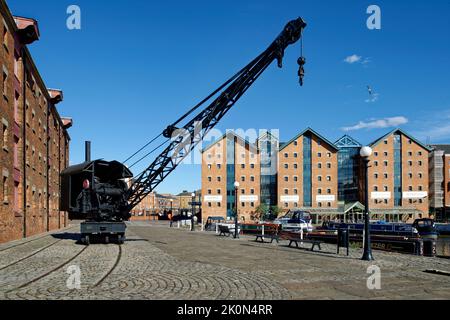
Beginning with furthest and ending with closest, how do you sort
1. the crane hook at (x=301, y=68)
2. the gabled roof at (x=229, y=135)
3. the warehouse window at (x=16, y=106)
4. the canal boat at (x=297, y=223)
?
the gabled roof at (x=229, y=135) < the canal boat at (x=297, y=223) < the warehouse window at (x=16, y=106) < the crane hook at (x=301, y=68)

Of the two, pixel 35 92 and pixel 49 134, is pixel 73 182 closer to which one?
pixel 35 92

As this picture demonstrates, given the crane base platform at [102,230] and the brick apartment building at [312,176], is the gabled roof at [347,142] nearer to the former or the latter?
the brick apartment building at [312,176]

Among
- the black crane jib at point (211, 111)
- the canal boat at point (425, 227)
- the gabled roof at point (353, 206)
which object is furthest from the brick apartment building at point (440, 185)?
the black crane jib at point (211, 111)

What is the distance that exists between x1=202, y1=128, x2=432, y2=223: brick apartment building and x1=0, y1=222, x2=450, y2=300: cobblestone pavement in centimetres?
6432

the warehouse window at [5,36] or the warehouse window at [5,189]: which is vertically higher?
the warehouse window at [5,36]

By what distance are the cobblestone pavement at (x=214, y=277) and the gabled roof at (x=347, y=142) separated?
69737 mm

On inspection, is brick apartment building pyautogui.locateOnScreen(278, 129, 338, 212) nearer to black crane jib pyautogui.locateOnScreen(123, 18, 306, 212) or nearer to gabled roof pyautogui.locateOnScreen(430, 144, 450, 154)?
gabled roof pyautogui.locateOnScreen(430, 144, 450, 154)

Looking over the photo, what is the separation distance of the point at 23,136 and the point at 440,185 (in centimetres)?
8162

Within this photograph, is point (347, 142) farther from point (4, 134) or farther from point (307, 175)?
point (4, 134)

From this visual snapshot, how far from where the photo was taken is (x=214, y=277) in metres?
10.6

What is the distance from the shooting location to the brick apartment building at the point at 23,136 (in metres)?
21.5

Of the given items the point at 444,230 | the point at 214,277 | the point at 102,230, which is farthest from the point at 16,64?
the point at 444,230
